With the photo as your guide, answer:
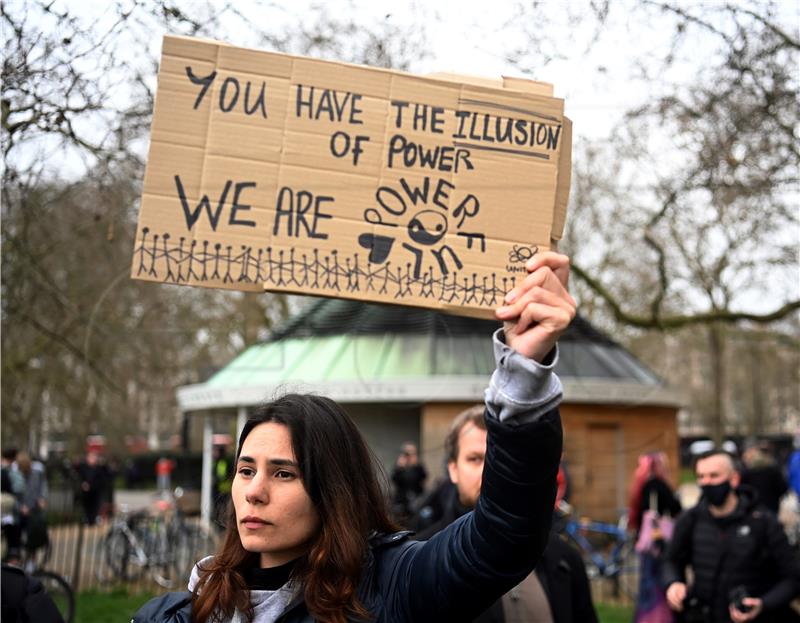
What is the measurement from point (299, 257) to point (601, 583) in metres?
12.9

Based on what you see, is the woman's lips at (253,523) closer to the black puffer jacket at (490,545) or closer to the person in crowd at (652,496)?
the black puffer jacket at (490,545)

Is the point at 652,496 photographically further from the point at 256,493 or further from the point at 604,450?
the point at 604,450

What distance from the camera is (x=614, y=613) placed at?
38.8ft

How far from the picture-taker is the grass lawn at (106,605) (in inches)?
432

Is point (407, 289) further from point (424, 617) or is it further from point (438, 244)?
point (424, 617)

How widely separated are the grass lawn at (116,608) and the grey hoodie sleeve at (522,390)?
909cm

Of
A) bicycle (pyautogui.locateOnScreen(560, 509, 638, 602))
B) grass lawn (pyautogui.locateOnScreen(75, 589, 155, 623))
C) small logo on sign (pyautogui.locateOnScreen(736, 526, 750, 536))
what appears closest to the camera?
small logo on sign (pyautogui.locateOnScreen(736, 526, 750, 536))

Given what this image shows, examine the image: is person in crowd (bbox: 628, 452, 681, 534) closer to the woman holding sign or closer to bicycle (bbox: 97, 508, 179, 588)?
bicycle (bbox: 97, 508, 179, 588)

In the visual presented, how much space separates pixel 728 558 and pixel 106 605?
8.22m

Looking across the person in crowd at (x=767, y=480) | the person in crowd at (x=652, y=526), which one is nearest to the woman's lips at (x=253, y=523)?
the person in crowd at (x=652, y=526)

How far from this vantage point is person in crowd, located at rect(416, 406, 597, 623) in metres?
3.91

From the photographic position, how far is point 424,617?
86.4 inches

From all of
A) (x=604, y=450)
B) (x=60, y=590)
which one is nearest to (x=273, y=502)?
(x=60, y=590)

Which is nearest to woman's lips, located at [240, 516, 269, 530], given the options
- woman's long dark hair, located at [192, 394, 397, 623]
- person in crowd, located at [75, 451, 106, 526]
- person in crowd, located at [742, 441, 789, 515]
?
woman's long dark hair, located at [192, 394, 397, 623]
